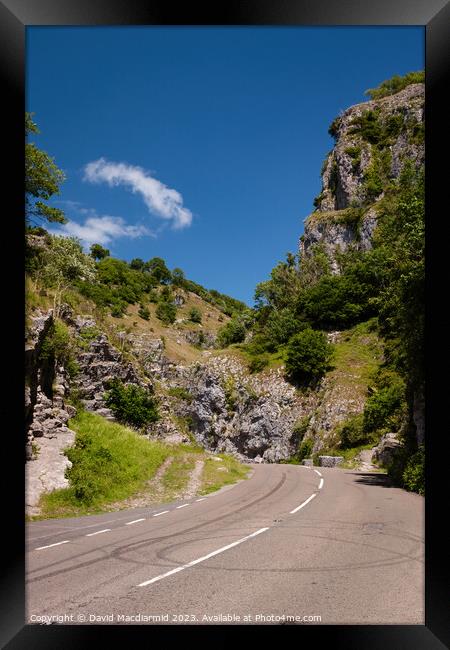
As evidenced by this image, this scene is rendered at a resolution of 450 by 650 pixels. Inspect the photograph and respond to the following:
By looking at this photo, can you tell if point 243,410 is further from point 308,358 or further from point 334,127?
point 334,127

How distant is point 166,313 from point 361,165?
56949mm

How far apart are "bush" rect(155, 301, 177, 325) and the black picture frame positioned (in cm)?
11160

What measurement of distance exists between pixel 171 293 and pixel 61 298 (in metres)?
107

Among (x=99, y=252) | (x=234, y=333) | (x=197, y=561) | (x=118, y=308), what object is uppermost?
(x=99, y=252)

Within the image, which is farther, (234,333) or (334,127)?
(334,127)

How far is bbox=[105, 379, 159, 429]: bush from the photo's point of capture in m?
33.4

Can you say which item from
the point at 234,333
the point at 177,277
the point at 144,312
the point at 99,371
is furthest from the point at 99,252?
the point at 99,371

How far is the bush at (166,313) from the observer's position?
11694cm

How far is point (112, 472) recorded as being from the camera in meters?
17.5

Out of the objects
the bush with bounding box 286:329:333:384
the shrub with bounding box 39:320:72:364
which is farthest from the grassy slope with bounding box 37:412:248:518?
the bush with bounding box 286:329:333:384

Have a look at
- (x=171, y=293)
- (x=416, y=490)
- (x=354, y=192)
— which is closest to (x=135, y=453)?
(x=416, y=490)

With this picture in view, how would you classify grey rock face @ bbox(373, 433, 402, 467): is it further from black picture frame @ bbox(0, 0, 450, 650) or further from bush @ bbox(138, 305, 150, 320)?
bush @ bbox(138, 305, 150, 320)
